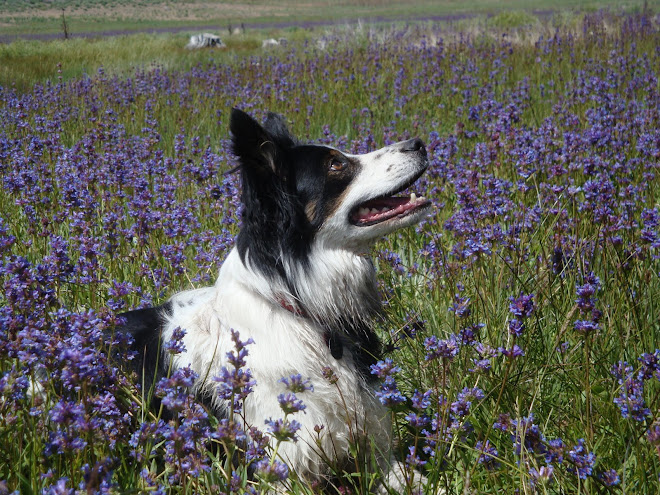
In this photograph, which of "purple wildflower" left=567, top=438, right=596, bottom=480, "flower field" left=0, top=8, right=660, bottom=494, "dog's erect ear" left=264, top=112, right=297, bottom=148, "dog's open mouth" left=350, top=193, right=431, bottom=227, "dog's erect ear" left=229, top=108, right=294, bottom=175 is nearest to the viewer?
"purple wildflower" left=567, top=438, right=596, bottom=480

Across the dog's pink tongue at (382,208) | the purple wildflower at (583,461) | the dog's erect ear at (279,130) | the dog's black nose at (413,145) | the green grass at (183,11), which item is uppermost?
the dog's erect ear at (279,130)

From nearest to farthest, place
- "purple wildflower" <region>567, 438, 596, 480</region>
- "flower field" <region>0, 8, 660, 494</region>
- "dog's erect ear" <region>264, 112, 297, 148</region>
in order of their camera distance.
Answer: "purple wildflower" <region>567, 438, 596, 480</region> → "flower field" <region>0, 8, 660, 494</region> → "dog's erect ear" <region>264, 112, 297, 148</region>

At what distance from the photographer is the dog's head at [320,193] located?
2.42 meters

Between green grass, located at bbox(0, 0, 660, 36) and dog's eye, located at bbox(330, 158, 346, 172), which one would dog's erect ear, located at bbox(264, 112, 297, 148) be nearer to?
dog's eye, located at bbox(330, 158, 346, 172)

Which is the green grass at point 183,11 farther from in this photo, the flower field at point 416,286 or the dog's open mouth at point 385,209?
the dog's open mouth at point 385,209

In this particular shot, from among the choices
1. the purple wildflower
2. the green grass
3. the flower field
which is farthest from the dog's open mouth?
the green grass

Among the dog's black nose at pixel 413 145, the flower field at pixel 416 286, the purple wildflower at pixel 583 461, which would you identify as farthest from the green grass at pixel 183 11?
the purple wildflower at pixel 583 461

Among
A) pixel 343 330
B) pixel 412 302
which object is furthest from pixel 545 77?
pixel 343 330

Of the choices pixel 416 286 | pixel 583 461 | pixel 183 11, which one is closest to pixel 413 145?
pixel 416 286

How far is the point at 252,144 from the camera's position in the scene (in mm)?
2355

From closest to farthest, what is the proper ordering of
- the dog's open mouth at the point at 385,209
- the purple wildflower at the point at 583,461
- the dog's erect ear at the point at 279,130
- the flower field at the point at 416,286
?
the purple wildflower at the point at 583,461, the flower field at the point at 416,286, the dog's open mouth at the point at 385,209, the dog's erect ear at the point at 279,130

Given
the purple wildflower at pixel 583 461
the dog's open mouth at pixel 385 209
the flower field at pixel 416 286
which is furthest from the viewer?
the dog's open mouth at pixel 385 209

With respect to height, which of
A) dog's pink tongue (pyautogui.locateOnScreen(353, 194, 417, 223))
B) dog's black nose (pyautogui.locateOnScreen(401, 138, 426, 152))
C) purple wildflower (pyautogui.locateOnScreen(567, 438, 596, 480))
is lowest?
purple wildflower (pyautogui.locateOnScreen(567, 438, 596, 480))

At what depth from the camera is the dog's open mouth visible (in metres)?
2.59
